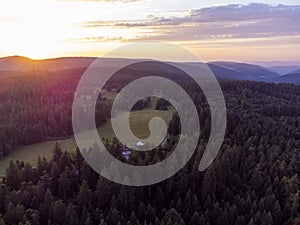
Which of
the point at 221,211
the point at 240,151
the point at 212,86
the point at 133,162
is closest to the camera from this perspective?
the point at 221,211

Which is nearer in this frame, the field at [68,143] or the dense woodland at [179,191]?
the dense woodland at [179,191]

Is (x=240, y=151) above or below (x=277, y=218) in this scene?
above

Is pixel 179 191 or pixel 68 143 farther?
pixel 68 143

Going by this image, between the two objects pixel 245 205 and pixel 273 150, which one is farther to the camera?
pixel 273 150

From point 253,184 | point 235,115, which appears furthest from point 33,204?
point 235,115

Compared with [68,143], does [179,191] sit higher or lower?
higher

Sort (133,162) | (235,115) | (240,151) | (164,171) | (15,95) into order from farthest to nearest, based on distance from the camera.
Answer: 1. (15,95)
2. (235,115)
3. (240,151)
4. (133,162)
5. (164,171)

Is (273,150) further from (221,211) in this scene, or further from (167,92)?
(167,92)

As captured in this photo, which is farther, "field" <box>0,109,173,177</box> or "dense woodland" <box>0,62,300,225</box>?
"field" <box>0,109,173,177</box>
